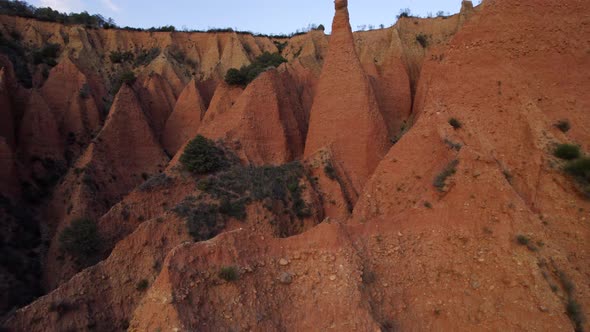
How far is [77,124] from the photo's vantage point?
2391 cm

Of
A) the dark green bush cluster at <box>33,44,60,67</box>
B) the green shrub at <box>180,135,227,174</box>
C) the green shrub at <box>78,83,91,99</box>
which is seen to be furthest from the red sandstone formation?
the dark green bush cluster at <box>33,44,60,67</box>

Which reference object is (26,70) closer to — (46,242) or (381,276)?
(46,242)

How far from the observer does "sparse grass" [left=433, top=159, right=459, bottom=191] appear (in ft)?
35.8

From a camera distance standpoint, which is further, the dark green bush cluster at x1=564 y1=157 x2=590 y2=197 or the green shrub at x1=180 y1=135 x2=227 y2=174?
the green shrub at x1=180 y1=135 x2=227 y2=174

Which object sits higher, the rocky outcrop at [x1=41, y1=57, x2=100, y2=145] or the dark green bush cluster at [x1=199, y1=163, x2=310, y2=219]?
the rocky outcrop at [x1=41, y1=57, x2=100, y2=145]

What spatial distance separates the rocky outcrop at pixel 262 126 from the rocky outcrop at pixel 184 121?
4.50 meters

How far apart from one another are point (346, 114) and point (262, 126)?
4.77m

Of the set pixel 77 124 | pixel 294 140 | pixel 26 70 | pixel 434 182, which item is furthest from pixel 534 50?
pixel 26 70

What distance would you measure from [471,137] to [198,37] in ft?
130

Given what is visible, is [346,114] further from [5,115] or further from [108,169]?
[5,115]

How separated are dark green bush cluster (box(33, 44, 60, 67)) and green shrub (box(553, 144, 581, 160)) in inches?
1352

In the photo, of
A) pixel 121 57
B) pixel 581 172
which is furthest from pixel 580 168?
pixel 121 57

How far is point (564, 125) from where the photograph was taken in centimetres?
1109

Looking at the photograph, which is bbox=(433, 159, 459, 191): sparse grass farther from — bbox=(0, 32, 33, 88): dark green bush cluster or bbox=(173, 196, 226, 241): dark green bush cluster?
bbox=(0, 32, 33, 88): dark green bush cluster
